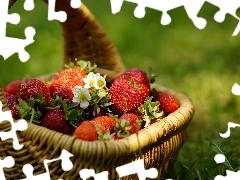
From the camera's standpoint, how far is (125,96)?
138 centimetres

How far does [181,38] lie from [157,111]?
1401mm

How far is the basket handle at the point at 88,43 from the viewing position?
5.32 feet

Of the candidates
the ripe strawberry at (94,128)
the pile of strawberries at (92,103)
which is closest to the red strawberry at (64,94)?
the pile of strawberries at (92,103)

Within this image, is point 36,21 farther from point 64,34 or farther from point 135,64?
point 64,34

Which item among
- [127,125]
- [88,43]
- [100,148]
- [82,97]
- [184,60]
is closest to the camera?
[100,148]

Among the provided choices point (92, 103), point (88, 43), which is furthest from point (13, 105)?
point (88, 43)

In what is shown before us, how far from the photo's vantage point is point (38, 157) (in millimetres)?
1161

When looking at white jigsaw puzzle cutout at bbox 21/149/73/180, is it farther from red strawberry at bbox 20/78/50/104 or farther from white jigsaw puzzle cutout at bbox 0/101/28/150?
red strawberry at bbox 20/78/50/104

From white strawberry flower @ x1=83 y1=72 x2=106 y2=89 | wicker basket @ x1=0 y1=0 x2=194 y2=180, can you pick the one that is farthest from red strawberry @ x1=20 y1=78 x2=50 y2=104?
wicker basket @ x1=0 y1=0 x2=194 y2=180

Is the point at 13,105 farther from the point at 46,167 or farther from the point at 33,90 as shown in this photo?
the point at 46,167

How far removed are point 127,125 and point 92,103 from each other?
0.55 ft

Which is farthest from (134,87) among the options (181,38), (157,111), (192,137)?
(181,38)

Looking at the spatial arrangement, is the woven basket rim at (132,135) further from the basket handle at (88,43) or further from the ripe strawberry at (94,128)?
the basket handle at (88,43)

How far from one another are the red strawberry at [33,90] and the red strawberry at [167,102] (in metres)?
0.28
